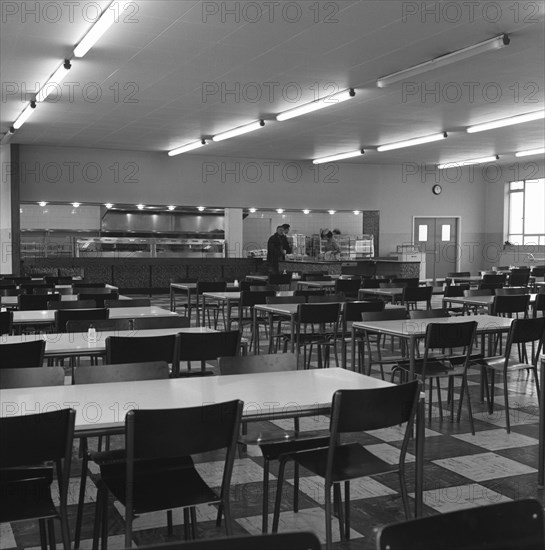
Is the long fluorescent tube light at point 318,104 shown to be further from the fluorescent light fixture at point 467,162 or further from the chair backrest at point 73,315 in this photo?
the fluorescent light fixture at point 467,162

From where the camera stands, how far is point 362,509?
3469 mm

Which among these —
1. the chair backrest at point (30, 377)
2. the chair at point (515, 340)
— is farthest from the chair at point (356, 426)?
the chair at point (515, 340)

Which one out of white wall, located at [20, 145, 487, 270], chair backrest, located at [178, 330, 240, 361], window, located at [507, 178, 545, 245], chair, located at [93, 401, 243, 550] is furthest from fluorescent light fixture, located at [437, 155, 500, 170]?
chair, located at [93, 401, 243, 550]

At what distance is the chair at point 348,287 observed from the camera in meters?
10.0

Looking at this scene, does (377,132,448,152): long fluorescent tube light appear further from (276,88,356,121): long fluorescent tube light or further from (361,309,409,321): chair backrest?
(361,309,409,321): chair backrest

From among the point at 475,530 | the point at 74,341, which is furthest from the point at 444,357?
the point at 475,530

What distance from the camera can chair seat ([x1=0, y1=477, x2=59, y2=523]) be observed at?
2365 mm

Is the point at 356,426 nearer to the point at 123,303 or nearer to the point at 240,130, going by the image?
the point at 123,303

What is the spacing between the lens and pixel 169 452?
7.98 feet

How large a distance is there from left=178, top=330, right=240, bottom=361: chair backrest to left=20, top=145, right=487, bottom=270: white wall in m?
11.7

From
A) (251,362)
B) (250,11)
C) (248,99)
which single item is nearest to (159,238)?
(248,99)

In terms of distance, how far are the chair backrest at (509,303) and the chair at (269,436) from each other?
365 centimetres

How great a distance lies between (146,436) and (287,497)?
1.44m

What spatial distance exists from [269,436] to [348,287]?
7.03 meters
